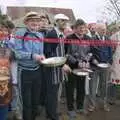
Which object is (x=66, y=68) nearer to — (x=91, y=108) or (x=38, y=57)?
(x=38, y=57)

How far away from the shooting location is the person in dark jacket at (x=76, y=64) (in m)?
8.30

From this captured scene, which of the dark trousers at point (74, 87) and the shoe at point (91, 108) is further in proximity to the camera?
the shoe at point (91, 108)

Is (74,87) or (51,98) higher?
(74,87)

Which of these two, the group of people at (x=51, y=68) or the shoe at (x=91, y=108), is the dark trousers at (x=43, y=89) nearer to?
the group of people at (x=51, y=68)

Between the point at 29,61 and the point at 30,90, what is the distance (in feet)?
1.48

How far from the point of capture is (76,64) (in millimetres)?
8336

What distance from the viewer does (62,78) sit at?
25.7 ft

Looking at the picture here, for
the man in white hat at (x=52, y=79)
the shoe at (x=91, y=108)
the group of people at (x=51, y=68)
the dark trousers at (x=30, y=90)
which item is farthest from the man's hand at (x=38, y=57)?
the shoe at (x=91, y=108)

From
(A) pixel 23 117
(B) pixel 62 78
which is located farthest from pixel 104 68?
(A) pixel 23 117

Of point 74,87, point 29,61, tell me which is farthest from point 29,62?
point 74,87

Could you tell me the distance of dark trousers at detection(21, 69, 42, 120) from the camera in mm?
7254

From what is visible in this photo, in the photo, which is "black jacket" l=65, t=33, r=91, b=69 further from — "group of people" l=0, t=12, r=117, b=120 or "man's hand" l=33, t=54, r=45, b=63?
"man's hand" l=33, t=54, r=45, b=63

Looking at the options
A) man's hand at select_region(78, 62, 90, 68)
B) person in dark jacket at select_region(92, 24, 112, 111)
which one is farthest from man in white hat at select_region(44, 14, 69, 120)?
person in dark jacket at select_region(92, 24, 112, 111)

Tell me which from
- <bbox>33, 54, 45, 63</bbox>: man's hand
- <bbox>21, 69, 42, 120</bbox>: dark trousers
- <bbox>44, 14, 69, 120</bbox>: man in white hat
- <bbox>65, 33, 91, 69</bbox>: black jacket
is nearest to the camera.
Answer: <bbox>33, 54, 45, 63</bbox>: man's hand
